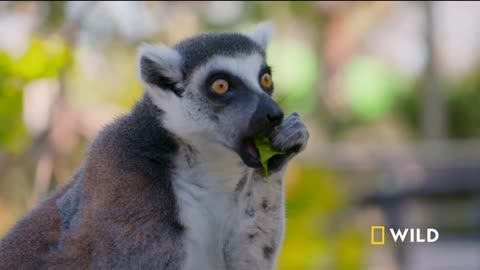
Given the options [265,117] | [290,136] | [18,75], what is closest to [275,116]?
[265,117]

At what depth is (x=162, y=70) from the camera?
16.4 feet

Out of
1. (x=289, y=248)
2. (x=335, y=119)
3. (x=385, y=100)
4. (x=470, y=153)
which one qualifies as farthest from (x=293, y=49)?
(x=289, y=248)

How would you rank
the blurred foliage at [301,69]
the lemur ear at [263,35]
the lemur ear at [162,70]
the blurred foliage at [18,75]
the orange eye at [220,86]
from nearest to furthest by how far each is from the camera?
the orange eye at [220,86]
the lemur ear at [162,70]
the lemur ear at [263,35]
the blurred foliage at [18,75]
the blurred foliage at [301,69]

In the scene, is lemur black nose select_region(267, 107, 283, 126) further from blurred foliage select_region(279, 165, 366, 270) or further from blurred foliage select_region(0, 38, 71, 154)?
blurred foliage select_region(279, 165, 366, 270)

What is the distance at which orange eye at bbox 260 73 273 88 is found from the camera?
4961mm

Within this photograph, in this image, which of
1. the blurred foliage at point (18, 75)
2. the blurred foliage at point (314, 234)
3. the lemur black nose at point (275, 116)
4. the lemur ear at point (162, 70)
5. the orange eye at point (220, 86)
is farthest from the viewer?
the blurred foliage at point (314, 234)

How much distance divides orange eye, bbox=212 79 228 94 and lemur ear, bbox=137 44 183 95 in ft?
0.75

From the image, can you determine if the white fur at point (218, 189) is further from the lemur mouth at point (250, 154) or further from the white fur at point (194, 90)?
the lemur mouth at point (250, 154)

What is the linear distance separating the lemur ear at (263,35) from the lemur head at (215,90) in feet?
0.86

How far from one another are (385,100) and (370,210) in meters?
20.0

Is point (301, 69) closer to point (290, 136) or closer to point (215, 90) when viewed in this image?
point (215, 90)

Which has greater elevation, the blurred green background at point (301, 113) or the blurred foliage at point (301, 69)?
the blurred foliage at point (301, 69)

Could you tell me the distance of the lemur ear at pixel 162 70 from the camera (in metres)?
5.00

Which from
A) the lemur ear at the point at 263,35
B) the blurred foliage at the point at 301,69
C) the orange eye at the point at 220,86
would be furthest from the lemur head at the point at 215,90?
the blurred foliage at the point at 301,69
